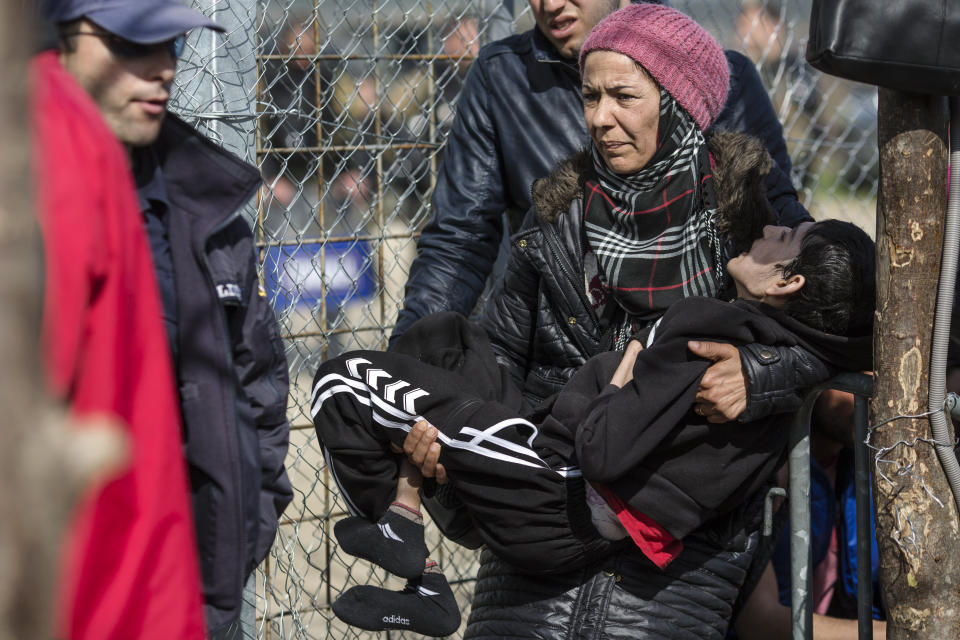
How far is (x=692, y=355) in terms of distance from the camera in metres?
2.30

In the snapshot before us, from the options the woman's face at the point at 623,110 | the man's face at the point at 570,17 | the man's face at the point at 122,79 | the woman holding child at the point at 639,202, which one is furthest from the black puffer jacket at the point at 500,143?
the man's face at the point at 122,79

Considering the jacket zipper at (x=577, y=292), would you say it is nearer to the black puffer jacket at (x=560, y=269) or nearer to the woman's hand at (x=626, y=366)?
the black puffer jacket at (x=560, y=269)

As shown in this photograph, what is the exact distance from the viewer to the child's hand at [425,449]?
2457mm

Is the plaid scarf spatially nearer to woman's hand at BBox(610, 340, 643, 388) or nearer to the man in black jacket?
woman's hand at BBox(610, 340, 643, 388)

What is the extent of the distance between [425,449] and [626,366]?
1.69 ft

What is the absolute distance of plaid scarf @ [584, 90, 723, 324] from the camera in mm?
2619

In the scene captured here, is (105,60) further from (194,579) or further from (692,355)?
(692,355)

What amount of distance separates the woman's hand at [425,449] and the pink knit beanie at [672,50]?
1071 mm

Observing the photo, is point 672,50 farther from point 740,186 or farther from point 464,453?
point 464,453

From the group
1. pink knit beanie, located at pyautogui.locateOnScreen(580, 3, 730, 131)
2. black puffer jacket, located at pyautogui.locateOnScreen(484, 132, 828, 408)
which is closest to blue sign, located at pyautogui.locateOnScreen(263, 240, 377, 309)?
black puffer jacket, located at pyautogui.locateOnScreen(484, 132, 828, 408)

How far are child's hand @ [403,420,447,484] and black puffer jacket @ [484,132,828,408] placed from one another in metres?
0.42

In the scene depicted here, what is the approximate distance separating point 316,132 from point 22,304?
144 inches

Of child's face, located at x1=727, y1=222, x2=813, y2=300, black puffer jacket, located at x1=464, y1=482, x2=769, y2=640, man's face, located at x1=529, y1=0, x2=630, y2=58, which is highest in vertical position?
man's face, located at x1=529, y1=0, x2=630, y2=58

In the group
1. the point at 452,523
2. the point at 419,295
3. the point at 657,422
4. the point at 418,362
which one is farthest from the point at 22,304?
the point at 419,295
